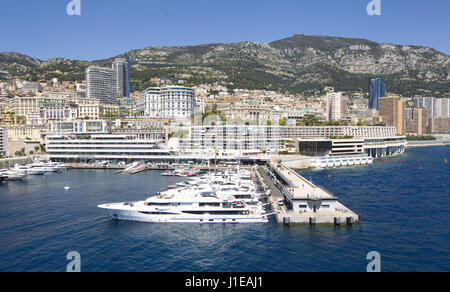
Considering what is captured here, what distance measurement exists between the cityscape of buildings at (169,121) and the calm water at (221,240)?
105 ft

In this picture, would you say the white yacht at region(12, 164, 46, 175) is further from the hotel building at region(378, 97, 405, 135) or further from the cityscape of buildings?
the hotel building at region(378, 97, 405, 135)

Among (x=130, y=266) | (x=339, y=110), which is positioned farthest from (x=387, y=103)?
(x=130, y=266)

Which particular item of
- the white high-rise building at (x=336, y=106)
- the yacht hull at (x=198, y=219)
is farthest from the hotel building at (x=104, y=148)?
the white high-rise building at (x=336, y=106)

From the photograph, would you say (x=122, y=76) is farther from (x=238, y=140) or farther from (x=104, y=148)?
(x=238, y=140)

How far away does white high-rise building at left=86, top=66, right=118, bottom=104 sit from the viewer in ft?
465

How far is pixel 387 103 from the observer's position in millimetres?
153375

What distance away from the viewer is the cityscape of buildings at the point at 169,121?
7288 centimetres

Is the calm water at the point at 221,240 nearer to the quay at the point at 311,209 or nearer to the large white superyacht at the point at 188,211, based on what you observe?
the large white superyacht at the point at 188,211

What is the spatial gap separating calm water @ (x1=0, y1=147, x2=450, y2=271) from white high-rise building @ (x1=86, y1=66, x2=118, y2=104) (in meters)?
112

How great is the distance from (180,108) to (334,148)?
2212 inches

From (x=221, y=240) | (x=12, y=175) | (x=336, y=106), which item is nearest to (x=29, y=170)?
(x=12, y=175)

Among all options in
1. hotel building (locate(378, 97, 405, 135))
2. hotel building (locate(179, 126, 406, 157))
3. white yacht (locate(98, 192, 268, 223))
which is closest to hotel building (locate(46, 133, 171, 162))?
hotel building (locate(179, 126, 406, 157))

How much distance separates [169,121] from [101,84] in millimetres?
66929

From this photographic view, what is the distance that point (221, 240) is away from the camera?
24500mm
